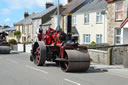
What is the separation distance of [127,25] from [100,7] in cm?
1126

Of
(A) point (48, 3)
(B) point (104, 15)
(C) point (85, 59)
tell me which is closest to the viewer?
(C) point (85, 59)

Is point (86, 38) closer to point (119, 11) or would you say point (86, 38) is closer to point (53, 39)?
point (119, 11)

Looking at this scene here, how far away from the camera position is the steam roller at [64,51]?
11127 millimetres

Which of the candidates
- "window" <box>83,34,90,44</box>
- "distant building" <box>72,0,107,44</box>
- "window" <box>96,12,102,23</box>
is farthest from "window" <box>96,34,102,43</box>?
"window" <box>83,34,90,44</box>

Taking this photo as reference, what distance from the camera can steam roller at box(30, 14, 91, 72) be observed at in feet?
36.5

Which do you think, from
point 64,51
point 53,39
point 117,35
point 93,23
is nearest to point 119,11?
point 117,35

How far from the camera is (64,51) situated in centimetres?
1179

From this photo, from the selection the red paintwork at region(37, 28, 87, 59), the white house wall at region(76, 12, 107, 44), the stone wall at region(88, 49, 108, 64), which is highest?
the white house wall at region(76, 12, 107, 44)

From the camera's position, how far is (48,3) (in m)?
54.1

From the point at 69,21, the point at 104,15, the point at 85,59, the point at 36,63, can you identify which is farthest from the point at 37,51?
the point at 104,15

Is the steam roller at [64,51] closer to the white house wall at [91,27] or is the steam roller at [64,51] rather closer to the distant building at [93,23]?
the distant building at [93,23]

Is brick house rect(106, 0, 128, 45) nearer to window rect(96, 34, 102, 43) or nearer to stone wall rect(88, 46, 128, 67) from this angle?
window rect(96, 34, 102, 43)

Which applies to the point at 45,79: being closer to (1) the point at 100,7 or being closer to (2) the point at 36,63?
(2) the point at 36,63

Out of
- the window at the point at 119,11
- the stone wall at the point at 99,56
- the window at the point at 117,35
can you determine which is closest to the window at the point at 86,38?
the window at the point at 117,35
